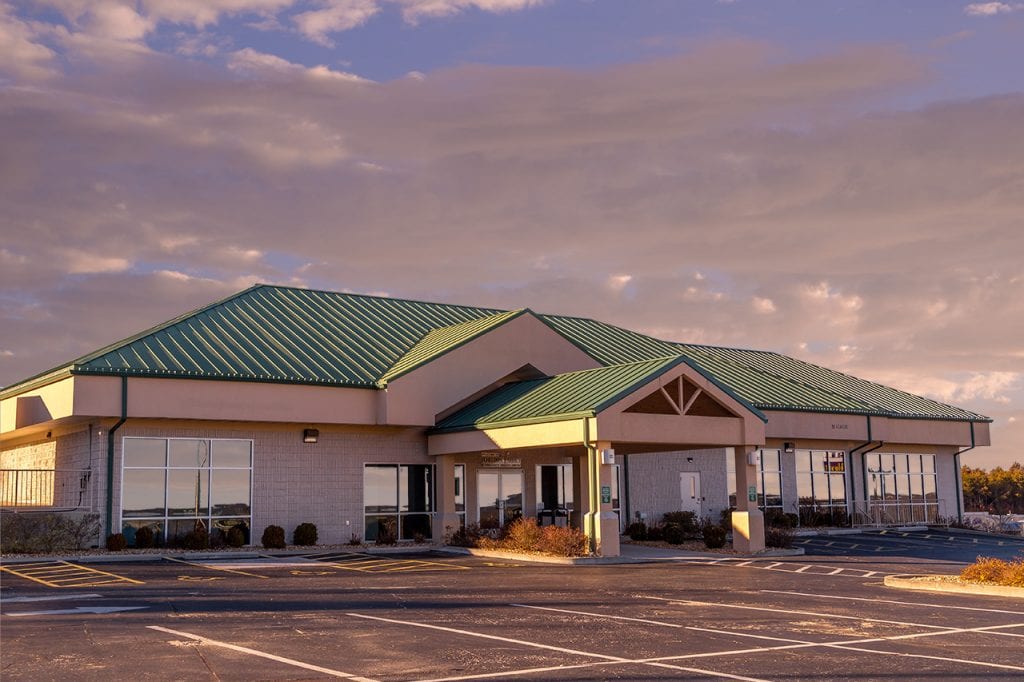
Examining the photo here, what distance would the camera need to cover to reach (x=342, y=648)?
510 inches

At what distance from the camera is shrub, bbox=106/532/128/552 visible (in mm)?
28328

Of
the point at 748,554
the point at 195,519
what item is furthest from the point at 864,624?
the point at 195,519

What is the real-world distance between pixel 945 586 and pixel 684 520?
17148mm

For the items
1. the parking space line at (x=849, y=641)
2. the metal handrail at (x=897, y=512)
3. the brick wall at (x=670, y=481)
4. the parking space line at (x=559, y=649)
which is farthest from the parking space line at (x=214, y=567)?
the metal handrail at (x=897, y=512)

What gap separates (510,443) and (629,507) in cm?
894

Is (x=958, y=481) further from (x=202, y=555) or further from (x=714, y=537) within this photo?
(x=202, y=555)

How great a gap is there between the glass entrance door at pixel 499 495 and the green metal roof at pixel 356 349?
A: 4.45 meters

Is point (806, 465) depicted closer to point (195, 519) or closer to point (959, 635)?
point (195, 519)

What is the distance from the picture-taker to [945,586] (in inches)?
801

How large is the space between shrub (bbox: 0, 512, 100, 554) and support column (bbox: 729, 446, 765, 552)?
1731 centimetres

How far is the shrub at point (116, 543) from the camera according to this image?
28328mm

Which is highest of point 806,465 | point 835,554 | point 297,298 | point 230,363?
point 297,298

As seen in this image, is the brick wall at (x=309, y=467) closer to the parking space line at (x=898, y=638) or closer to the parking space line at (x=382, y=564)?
the parking space line at (x=382, y=564)

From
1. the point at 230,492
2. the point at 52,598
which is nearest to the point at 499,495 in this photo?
the point at 230,492
